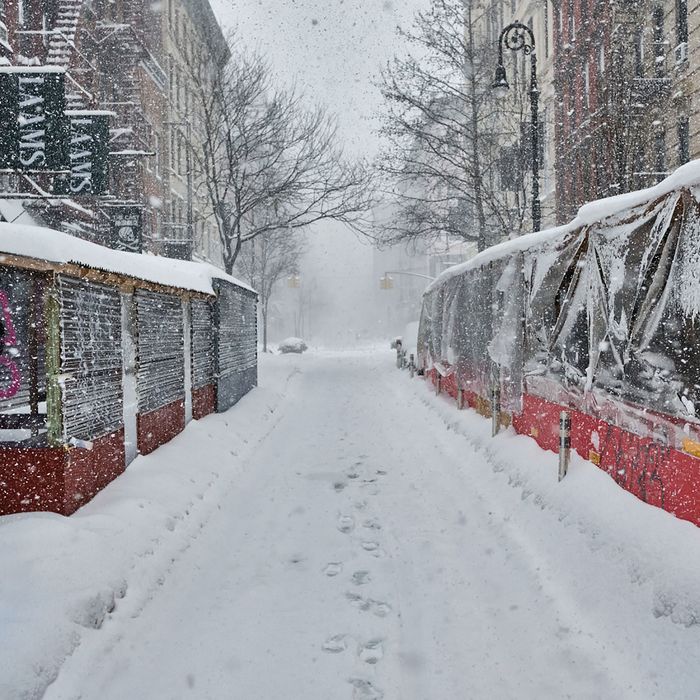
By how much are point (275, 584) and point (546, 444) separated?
162 inches

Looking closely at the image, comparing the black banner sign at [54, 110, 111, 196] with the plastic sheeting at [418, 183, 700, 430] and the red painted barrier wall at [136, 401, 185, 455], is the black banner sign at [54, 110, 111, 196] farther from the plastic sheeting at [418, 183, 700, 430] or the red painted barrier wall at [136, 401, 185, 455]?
the plastic sheeting at [418, 183, 700, 430]

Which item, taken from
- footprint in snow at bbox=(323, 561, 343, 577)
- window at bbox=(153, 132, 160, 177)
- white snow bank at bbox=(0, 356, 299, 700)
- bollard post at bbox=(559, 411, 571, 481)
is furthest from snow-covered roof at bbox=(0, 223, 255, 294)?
window at bbox=(153, 132, 160, 177)

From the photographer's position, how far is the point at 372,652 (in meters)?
4.07

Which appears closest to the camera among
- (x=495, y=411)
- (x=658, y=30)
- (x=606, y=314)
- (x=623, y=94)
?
(x=606, y=314)

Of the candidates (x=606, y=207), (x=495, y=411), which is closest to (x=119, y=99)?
(x=495, y=411)

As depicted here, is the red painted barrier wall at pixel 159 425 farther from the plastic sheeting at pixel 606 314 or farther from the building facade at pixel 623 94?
the building facade at pixel 623 94

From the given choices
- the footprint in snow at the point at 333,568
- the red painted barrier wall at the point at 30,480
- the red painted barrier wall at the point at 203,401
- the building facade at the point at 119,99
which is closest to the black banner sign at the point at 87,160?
the building facade at the point at 119,99

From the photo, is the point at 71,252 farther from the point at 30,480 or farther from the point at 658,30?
the point at 658,30

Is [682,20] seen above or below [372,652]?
above

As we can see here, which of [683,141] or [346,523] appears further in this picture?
[683,141]

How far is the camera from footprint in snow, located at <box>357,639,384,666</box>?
3.98m

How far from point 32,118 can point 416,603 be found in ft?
38.4

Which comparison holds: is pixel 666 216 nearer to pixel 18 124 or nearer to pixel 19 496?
pixel 19 496

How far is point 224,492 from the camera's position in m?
7.91
